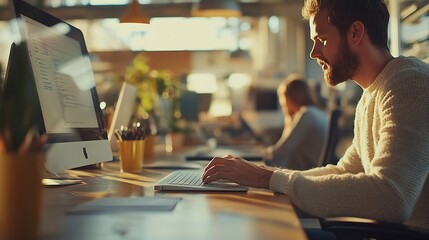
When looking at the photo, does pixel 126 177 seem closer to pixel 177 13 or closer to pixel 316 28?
pixel 316 28

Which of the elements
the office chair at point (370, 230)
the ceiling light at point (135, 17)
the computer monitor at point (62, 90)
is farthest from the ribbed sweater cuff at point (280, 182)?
the ceiling light at point (135, 17)

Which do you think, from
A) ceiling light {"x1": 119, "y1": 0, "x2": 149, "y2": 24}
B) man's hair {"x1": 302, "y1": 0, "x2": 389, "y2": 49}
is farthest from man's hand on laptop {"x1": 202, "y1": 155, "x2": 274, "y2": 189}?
ceiling light {"x1": 119, "y1": 0, "x2": 149, "y2": 24}

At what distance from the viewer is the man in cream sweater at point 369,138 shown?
4.24ft

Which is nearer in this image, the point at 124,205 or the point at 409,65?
the point at 124,205

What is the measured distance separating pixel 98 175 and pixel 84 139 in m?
0.19

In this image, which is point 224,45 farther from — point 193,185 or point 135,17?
point 193,185

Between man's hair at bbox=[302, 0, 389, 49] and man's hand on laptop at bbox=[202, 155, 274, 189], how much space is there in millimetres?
490

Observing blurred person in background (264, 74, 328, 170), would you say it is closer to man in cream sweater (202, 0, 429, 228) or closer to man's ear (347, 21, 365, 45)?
man in cream sweater (202, 0, 429, 228)

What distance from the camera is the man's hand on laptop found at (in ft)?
4.75

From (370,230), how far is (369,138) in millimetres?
492

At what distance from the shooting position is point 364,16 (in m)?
1.61

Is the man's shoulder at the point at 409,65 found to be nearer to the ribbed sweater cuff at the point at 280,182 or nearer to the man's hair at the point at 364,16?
the man's hair at the point at 364,16

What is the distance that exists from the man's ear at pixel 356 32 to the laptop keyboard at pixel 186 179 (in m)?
0.58

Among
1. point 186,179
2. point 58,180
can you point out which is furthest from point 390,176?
point 58,180
